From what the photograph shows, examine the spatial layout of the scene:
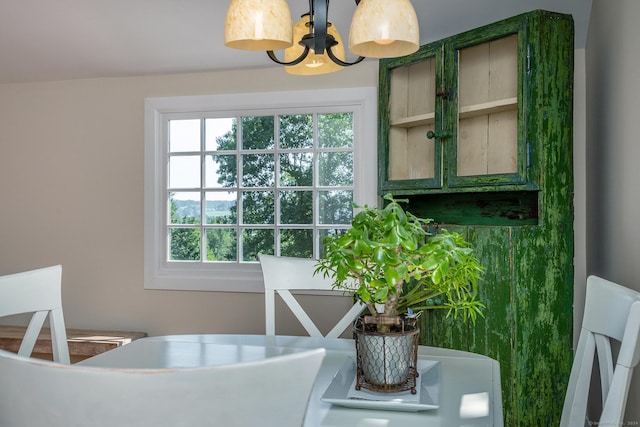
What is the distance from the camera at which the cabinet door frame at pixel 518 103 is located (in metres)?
2.13

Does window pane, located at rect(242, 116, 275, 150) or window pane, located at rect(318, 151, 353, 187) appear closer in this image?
window pane, located at rect(318, 151, 353, 187)

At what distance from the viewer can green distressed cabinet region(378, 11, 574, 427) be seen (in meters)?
2.14

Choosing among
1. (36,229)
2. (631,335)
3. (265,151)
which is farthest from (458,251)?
(36,229)

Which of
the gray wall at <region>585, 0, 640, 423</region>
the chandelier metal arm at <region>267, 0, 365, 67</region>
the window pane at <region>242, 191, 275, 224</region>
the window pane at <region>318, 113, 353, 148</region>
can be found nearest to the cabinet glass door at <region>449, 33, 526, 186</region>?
the gray wall at <region>585, 0, 640, 423</region>

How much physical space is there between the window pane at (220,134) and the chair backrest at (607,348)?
102 inches

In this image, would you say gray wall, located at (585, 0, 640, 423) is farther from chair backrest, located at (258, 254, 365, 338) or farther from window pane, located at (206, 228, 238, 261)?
window pane, located at (206, 228, 238, 261)

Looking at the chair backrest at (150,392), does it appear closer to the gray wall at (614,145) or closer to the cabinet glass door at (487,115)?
the gray wall at (614,145)

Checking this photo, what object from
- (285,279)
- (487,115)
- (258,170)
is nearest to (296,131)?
(258,170)

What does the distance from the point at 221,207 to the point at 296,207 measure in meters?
0.50

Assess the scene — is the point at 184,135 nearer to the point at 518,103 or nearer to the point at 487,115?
the point at 487,115

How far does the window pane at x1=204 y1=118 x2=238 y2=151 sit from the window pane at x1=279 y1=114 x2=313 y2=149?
1.03ft

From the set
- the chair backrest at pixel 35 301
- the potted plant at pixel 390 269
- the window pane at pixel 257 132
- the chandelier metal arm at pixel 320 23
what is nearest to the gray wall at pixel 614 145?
the potted plant at pixel 390 269

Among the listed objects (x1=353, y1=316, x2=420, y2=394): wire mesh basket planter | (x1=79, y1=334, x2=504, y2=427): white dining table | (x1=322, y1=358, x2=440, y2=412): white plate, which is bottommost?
(x1=79, y1=334, x2=504, y2=427): white dining table

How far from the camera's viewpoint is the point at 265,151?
340 cm
